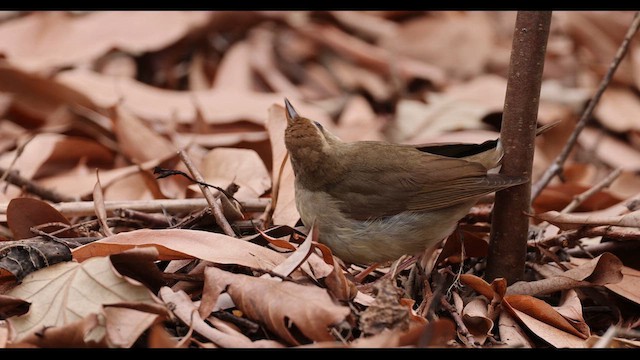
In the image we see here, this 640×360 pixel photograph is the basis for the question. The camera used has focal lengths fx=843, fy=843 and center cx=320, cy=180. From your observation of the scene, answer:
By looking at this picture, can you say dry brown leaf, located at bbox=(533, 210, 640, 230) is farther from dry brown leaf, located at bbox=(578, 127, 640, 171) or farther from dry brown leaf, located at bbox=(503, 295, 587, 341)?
dry brown leaf, located at bbox=(578, 127, 640, 171)

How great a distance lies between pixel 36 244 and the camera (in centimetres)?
306

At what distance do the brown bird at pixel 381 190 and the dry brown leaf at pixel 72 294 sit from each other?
1070mm

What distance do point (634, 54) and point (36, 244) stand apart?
16.9 feet

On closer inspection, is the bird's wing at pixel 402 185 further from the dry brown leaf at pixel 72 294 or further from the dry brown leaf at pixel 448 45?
the dry brown leaf at pixel 448 45

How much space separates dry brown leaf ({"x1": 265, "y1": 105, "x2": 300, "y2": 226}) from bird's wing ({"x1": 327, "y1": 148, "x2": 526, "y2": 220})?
0.81 ft

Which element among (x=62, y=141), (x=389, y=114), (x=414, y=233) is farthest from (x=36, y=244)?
(x=389, y=114)

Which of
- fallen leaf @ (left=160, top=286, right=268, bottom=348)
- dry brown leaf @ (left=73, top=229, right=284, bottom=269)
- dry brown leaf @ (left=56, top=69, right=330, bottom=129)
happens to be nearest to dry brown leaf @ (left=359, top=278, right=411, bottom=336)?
fallen leaf @ (left=160, top=286, right=268, bottom=348)

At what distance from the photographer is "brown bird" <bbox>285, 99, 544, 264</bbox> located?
3.60m

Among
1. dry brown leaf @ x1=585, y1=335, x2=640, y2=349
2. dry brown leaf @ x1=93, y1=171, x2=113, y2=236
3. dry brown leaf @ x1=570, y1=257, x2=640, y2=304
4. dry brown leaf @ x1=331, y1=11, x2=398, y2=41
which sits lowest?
dry brown leaf @ x1=585, y1=335, x2=640, y2=349

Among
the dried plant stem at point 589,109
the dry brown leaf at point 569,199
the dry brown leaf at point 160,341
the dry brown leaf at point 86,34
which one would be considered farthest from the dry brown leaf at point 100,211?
the dry brown leaf at point 86,34

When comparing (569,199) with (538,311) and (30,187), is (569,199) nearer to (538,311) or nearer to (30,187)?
(538,311)

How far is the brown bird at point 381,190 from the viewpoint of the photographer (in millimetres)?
3596

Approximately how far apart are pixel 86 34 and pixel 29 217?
3.09 metres
